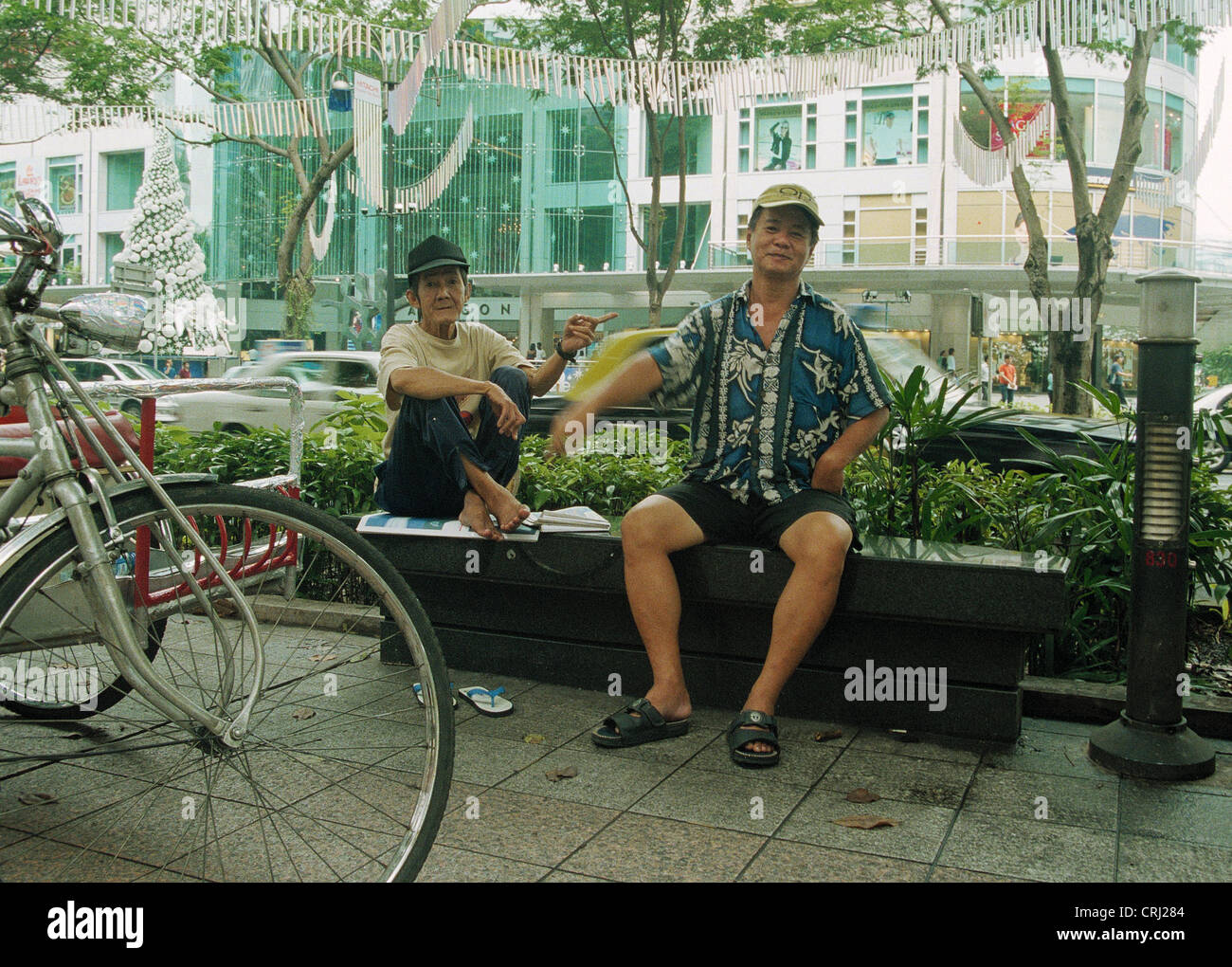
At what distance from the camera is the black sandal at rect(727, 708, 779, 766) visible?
127 inches

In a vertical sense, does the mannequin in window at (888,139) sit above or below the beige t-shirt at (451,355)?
above

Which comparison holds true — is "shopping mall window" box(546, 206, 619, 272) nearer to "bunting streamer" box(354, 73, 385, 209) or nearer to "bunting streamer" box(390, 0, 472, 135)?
"bunting streamer" box(354, 73, 385, 209)

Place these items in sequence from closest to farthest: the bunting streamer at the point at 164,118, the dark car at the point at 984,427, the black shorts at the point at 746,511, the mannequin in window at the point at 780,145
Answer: the black shorts at the point at 746,511 → the dark car at the point at 984,427 → the bunting streamer at the point at 164,118 → the mannequin in window at the point at 780,145

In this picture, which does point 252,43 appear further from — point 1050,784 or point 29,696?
point 1050,784

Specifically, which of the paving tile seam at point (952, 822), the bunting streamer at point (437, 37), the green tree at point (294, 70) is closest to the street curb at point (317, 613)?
the paving tile seam at point (952, 822)

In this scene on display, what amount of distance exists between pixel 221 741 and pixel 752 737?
5.34 feet

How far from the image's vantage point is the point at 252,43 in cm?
1438

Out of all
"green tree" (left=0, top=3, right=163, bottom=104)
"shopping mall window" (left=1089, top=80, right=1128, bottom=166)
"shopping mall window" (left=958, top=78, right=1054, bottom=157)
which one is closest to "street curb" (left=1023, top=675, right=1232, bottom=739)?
"shopping mall window" (left=958, top=78, right=1054, bottom=157)

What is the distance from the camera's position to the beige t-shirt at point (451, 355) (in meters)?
3.90

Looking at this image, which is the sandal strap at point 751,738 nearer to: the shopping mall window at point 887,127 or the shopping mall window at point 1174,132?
the shopping mall window at point 1174,132

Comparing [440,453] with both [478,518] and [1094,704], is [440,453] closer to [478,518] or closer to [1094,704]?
[478,518]

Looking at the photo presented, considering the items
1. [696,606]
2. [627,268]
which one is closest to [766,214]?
[696,606]

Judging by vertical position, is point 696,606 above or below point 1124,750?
above
